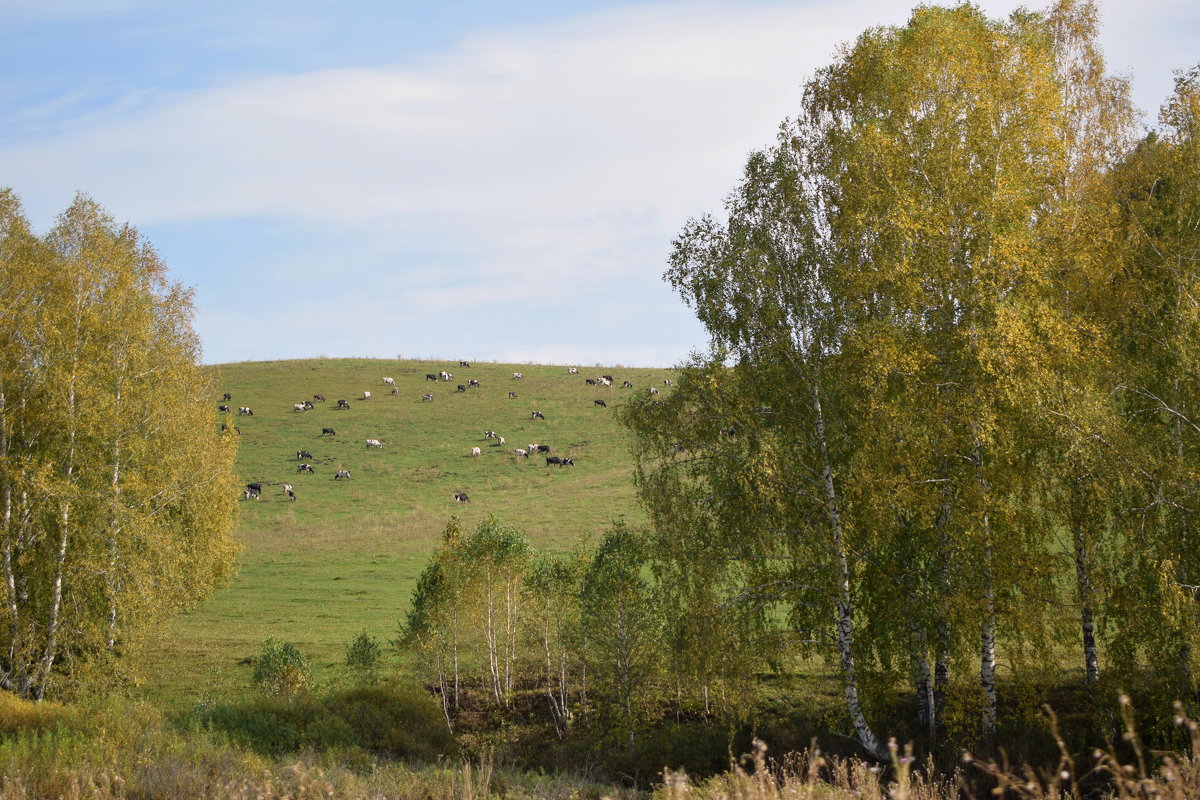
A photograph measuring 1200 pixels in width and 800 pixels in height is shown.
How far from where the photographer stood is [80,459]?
34.2 meters

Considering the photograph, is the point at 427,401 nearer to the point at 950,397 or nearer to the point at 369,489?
the point at 369,489

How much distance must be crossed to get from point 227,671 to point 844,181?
28619mm

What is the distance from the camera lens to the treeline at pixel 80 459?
32.5 m

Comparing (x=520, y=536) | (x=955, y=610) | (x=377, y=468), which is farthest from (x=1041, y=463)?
Answer: (x=377, y=468)

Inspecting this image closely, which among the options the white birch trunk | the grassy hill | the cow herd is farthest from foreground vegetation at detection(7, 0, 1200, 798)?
the cow herd

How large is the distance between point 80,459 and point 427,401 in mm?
66374

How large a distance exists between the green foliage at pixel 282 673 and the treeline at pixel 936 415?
366 inches

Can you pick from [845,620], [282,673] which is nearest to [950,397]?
[845,620]

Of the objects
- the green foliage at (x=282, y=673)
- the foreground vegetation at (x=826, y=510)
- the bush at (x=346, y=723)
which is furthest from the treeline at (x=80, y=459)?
the bush at (x=346, y=723)

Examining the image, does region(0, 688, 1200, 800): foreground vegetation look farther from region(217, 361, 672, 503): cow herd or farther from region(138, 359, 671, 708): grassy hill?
region(217, 361, 672, 503): cow herd

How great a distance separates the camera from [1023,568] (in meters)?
21.5

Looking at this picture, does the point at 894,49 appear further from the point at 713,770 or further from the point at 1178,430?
the point at 713,770

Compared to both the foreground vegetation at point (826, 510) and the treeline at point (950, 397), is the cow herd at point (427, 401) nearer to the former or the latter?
the foreground vegetation at point (826, 510)

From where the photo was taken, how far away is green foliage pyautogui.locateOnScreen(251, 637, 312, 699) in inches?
1161
